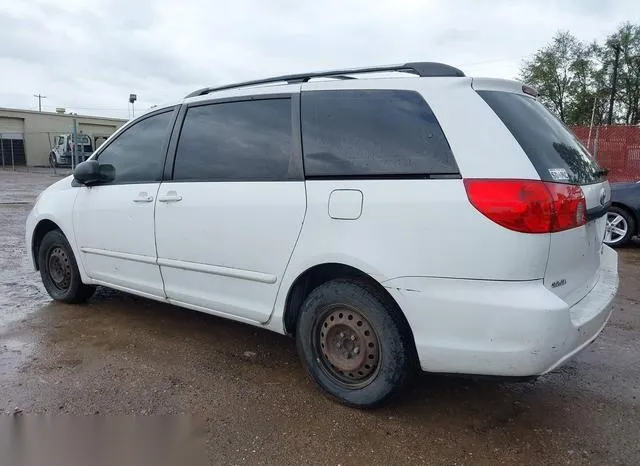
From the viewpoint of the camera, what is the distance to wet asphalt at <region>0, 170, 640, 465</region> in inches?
104

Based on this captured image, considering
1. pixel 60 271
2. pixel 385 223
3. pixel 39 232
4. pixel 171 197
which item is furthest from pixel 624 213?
pixel 39 232

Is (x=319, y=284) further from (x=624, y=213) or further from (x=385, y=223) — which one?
(x=624, y=213)

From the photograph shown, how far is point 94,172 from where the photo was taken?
4293mm

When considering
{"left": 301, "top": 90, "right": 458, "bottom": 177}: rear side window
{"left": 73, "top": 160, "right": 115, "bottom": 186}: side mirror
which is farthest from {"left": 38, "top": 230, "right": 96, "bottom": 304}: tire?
{"left": 301, "top": 90, "right": 458, "bottom": 177}: rear side window

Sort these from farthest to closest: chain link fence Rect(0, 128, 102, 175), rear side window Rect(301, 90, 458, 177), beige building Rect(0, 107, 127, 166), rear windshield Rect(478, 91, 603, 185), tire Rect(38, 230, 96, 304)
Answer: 1. beige building Rect(0, 107, 127, 166)
2. chain link fence Rect(0, 128, 102, 175)
3. tire Rect(38, 230, 96, 304)
4. rear side window Rect(301, 90, 458, 177)
5. rear windshield Rect(478, 91, 603, 185)

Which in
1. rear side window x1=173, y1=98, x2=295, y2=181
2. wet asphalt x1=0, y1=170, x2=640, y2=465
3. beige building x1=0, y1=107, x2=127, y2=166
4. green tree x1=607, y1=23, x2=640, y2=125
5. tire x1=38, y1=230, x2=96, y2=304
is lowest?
wet asphalt x1=0, y1=170, x2=640, y2=465

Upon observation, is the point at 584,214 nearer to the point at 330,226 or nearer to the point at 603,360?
the point at 330,226

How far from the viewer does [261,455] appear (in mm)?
2594

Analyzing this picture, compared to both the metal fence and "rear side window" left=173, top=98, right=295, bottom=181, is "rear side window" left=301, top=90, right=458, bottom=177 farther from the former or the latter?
the metal fence

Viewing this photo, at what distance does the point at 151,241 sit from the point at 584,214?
9.21 feet

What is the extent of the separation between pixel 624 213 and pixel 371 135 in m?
6.59

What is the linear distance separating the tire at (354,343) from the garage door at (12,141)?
39773mm

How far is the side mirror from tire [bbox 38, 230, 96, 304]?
2.57 feet

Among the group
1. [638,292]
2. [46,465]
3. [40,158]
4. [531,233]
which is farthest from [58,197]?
[40,158]
